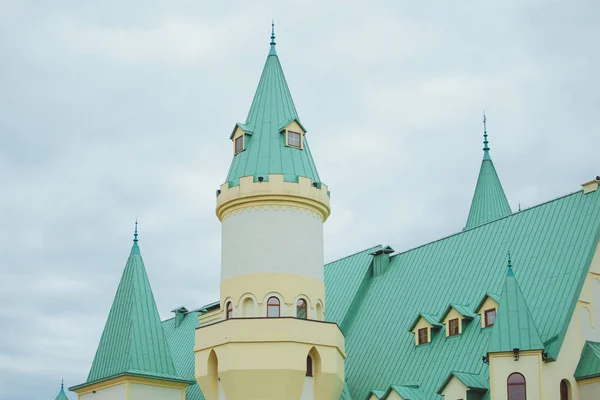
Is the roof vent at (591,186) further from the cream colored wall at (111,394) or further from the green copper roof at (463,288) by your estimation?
the cream colored wall at (111,394)

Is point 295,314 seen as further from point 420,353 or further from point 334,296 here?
point 334,296

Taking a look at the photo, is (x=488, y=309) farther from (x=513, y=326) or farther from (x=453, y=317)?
(x=513, y=326)

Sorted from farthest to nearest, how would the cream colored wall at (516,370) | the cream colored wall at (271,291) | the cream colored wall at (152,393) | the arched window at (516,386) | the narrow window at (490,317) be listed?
the cream colored wall at (152,393) < the cream colored wall at (271,291) < the narrow window at (490,317) < the arched window at (516,386) < the cream colored wall at (516,370)

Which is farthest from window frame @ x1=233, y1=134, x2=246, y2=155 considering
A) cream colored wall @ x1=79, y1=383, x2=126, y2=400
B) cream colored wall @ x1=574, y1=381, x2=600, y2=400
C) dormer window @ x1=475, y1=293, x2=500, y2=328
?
cream colored wall @ x1=574, y1=381, x2=600, y2=400

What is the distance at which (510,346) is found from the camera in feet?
117

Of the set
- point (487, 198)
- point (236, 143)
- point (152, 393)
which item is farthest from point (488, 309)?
point (487, 198)

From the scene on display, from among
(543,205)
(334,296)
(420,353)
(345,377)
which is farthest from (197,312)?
(543,205)

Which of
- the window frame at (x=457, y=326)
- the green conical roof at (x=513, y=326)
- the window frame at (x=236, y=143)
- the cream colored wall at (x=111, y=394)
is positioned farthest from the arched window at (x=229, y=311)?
the green conical roof at (x=513, y=326)

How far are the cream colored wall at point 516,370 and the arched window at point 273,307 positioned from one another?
9.14 meters

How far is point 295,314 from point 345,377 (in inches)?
245

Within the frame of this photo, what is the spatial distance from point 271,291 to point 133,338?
8.50m

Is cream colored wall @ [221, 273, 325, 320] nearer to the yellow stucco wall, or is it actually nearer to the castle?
the castle

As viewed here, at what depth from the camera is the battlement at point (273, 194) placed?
41312mm

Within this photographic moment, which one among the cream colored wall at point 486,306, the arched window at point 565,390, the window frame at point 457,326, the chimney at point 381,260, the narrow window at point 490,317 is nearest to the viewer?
the arched window at point 565,390
